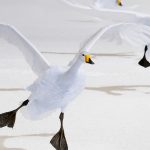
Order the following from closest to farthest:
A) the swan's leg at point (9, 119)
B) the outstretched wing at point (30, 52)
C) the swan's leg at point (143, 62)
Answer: the outstretched wing at point (30, 52), the swan's leg at point (9, 119), the swan's leg at point (143, 62)

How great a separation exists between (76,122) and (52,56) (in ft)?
5.03

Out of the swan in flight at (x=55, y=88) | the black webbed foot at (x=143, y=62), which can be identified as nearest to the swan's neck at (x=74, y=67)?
the swan in flight at (x=55, y=88)

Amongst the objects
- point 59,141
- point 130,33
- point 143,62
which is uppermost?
point 130,33

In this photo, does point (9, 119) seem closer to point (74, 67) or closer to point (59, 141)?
point (59, 141)

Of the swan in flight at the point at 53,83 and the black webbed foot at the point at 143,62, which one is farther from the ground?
the swan in flight at the point at 53,83

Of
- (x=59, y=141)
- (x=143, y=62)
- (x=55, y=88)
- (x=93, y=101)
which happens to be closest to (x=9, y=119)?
(x=59, y=141)

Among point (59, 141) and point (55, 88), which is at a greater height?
point (55, 88)

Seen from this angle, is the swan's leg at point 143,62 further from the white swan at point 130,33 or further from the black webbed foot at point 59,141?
the black webbed foot at point 59,141

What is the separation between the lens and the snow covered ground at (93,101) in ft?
5.84

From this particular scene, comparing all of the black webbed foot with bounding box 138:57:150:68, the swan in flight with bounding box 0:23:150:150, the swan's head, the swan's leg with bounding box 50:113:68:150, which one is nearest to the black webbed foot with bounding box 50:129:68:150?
the swan's leg with bounding box 50:113:68:150

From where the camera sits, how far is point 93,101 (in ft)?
7.60

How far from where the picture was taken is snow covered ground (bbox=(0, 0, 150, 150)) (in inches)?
70.1

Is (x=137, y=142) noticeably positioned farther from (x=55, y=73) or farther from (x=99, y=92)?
(x=99, y=92)

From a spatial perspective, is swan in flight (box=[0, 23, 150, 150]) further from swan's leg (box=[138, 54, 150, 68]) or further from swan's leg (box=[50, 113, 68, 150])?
swan's leg (box=[138, 54, 150, 68])
